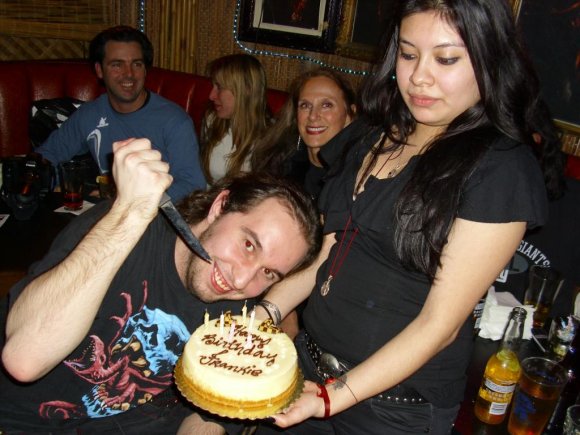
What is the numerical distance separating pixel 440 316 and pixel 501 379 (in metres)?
0.48

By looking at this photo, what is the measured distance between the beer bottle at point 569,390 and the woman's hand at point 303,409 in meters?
0.80

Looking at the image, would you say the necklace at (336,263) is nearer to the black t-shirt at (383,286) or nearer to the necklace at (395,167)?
the black t-shirt at (383,286)

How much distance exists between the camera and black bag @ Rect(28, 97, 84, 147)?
462 cm

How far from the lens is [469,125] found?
1.56m

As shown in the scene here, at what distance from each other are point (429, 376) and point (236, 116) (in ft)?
10.5

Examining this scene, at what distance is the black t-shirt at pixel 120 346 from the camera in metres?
1.74

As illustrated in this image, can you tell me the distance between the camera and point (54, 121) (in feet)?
15.1

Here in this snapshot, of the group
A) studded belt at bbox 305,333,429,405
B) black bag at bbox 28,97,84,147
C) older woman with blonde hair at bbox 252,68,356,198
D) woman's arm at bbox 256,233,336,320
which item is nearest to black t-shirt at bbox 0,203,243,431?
woman's arm at bbox 256,233,336,320

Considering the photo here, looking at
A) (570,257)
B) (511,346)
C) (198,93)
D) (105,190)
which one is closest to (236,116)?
(198,93)

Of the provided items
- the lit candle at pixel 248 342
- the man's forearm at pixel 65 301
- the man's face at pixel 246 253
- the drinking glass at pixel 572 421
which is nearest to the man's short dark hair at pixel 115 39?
the man's face at pixel 246 253

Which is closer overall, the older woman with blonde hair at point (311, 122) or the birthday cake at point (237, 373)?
the birthday cake at point (237, 373)

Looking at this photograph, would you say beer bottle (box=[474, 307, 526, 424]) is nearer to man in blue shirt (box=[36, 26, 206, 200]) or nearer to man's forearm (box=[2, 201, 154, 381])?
man's forearm (box=[2, 201, 154, 381])

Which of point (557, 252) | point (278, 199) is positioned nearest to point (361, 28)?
point (557, 252)

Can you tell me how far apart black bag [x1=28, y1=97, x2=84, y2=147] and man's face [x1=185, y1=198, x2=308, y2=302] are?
134 inches
